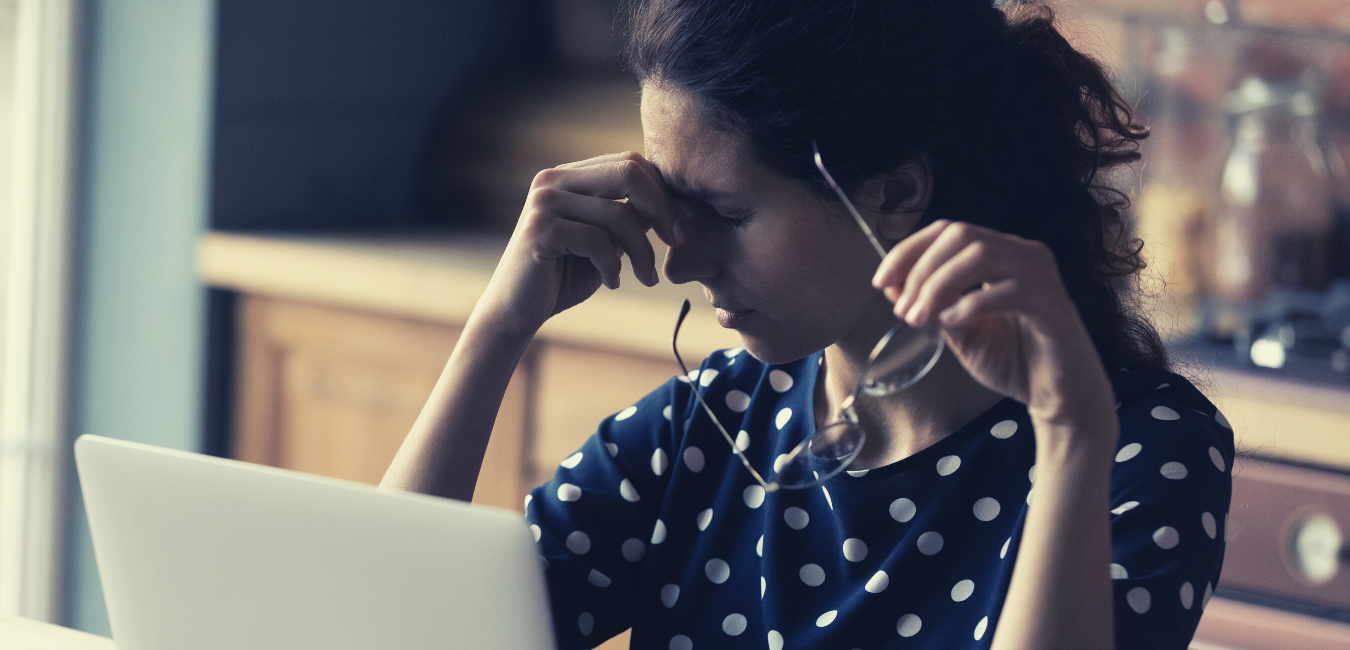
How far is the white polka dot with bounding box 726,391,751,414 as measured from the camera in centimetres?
99

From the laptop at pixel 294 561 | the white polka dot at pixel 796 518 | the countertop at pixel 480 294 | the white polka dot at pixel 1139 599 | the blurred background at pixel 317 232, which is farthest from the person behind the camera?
the blurred background at pixel 317 232

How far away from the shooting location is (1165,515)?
73 centimetres

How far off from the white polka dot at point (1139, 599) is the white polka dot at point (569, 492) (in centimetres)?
43

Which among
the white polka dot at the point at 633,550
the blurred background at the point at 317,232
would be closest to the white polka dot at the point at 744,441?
the white polka dot at the point at 633,550

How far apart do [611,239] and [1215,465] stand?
43 centimetres

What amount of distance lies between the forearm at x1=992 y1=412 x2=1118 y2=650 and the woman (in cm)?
6

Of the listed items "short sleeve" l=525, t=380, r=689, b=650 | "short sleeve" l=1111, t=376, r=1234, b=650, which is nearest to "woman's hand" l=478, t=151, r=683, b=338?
"short sleeve" l=525, t=380, r=689, b=650

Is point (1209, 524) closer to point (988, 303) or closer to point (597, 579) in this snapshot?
point (988, 303)

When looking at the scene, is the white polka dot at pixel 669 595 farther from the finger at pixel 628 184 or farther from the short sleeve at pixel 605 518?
the finger at pixel 628 184

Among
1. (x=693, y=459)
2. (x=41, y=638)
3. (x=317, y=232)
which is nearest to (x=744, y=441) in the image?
(x=693, y=459)

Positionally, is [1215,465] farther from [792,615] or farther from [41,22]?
[41,22]

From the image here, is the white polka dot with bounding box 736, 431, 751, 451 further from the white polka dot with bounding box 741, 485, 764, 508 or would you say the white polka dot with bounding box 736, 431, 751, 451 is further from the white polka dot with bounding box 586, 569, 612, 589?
the white polka dot with bounding box 586, 569, 612, 589

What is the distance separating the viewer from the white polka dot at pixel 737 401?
0.99 meters

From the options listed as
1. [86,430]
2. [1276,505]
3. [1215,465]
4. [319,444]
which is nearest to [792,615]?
[1215,465]
